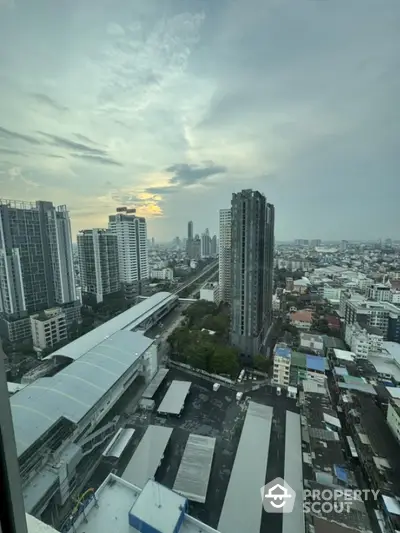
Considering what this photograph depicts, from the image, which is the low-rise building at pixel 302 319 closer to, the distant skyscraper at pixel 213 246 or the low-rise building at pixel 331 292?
the low-rise building at pixel 331 292

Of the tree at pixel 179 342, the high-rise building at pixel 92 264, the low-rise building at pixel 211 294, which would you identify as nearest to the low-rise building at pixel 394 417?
the tree at pixel 179 342

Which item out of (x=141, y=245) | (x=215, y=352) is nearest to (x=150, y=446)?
(x=215, y=352)

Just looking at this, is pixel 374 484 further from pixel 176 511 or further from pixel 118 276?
pixel 118 276

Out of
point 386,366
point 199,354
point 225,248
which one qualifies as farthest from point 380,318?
point 225,248

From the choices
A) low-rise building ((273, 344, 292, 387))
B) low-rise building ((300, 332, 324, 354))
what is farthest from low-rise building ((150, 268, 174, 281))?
low-rise building ((273, 344, 292, 387))

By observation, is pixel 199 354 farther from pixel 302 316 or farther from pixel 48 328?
pixel 302 316

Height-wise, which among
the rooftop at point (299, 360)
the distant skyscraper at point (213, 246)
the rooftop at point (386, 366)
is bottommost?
the rooftop at point (386, 366)
